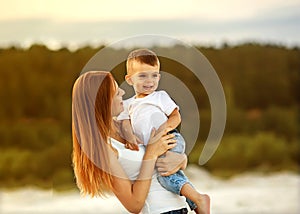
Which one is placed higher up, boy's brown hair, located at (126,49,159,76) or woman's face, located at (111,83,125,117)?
boy's brown hair, located at (126,49,159,76)

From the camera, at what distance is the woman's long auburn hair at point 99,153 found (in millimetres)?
1730

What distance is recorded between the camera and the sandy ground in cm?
480

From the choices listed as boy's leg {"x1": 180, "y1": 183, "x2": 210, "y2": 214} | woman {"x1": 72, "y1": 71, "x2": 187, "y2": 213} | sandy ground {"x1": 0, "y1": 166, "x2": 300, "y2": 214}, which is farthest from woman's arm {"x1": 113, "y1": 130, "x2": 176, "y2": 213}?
sandy ground {"x1": 0, "y1": 166, "x2": 300, "y2": 214}

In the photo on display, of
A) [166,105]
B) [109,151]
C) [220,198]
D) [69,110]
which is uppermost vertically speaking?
[69,110]

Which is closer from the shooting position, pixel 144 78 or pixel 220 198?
pixel 144 78

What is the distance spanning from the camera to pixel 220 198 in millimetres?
4918

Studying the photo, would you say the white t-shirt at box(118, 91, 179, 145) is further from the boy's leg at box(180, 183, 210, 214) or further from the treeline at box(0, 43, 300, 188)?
the treeline at box(0, 43, 300, 188)

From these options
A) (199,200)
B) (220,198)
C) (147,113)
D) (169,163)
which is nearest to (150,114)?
(147,113)

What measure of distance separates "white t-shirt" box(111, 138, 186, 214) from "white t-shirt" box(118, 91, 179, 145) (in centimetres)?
4

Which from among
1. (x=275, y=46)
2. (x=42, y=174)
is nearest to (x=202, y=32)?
(x=275, y=46)

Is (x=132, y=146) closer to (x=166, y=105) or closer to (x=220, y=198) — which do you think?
(x=166, y=105)

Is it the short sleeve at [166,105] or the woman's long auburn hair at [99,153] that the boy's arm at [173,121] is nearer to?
the short sleeve at [166,105]

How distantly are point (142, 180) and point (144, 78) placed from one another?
238mm

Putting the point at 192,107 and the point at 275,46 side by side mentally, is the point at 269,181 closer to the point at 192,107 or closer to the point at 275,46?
the point at 275,46
